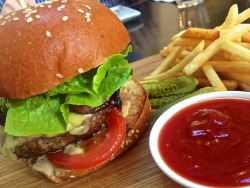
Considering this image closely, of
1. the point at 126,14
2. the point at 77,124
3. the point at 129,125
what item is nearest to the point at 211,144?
the point at 129,125

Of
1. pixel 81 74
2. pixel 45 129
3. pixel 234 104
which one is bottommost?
pixel 234 104

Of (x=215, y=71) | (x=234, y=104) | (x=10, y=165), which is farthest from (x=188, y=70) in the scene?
(x=10, y=165)

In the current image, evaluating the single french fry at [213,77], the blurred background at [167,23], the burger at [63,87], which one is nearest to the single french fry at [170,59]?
the single french fry at [213,77]

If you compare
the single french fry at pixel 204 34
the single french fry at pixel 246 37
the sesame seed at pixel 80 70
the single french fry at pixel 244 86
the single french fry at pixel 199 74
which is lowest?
the single french fry at pixel 244 86

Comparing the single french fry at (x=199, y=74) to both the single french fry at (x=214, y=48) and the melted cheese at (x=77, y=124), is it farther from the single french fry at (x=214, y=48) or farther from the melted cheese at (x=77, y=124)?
the melted cheese at (x=77, y=124)

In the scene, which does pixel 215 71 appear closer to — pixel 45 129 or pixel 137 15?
pixel 45 129

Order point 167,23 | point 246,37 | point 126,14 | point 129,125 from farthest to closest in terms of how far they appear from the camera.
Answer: point 126,14
point 167,23
point 246,37
point 129,125

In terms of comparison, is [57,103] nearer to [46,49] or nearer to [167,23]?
[46,49]
